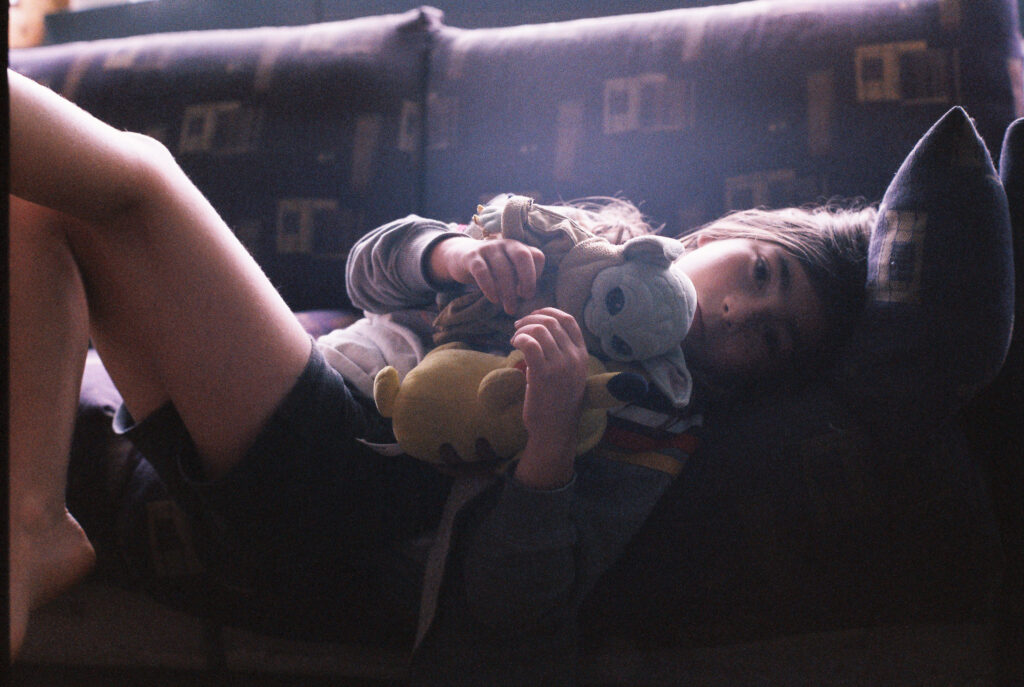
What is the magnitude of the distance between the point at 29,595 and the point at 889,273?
0.56m

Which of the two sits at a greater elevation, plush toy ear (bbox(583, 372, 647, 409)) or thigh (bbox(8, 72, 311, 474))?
thigh (bbox(8, 72, 311, 474))

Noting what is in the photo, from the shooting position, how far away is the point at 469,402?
339mm

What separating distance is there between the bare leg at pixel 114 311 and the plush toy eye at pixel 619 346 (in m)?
0.22

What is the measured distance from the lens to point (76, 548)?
38 centimetres

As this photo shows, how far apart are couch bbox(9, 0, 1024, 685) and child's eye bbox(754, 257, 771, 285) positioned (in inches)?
3.4

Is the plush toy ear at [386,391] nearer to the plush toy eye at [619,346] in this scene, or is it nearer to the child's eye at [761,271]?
the plush toy eye at [619,346]

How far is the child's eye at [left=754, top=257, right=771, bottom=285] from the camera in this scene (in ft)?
1.39

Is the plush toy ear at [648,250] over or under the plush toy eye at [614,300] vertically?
over

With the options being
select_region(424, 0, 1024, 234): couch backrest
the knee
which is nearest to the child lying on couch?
the knee

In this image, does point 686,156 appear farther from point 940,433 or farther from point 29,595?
point 29,595

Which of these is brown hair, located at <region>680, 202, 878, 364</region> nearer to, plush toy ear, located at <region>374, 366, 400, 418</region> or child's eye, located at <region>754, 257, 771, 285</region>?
child's eye, located at <region>754, 257, 771, 285</region>

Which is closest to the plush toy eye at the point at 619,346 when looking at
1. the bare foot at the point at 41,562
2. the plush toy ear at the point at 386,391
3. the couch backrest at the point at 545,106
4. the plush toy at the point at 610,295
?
the plush toy at the point at 610,295

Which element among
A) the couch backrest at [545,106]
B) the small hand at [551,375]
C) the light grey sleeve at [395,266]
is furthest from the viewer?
the couch backrest at [545,106]

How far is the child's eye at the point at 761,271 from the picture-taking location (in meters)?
0.42
